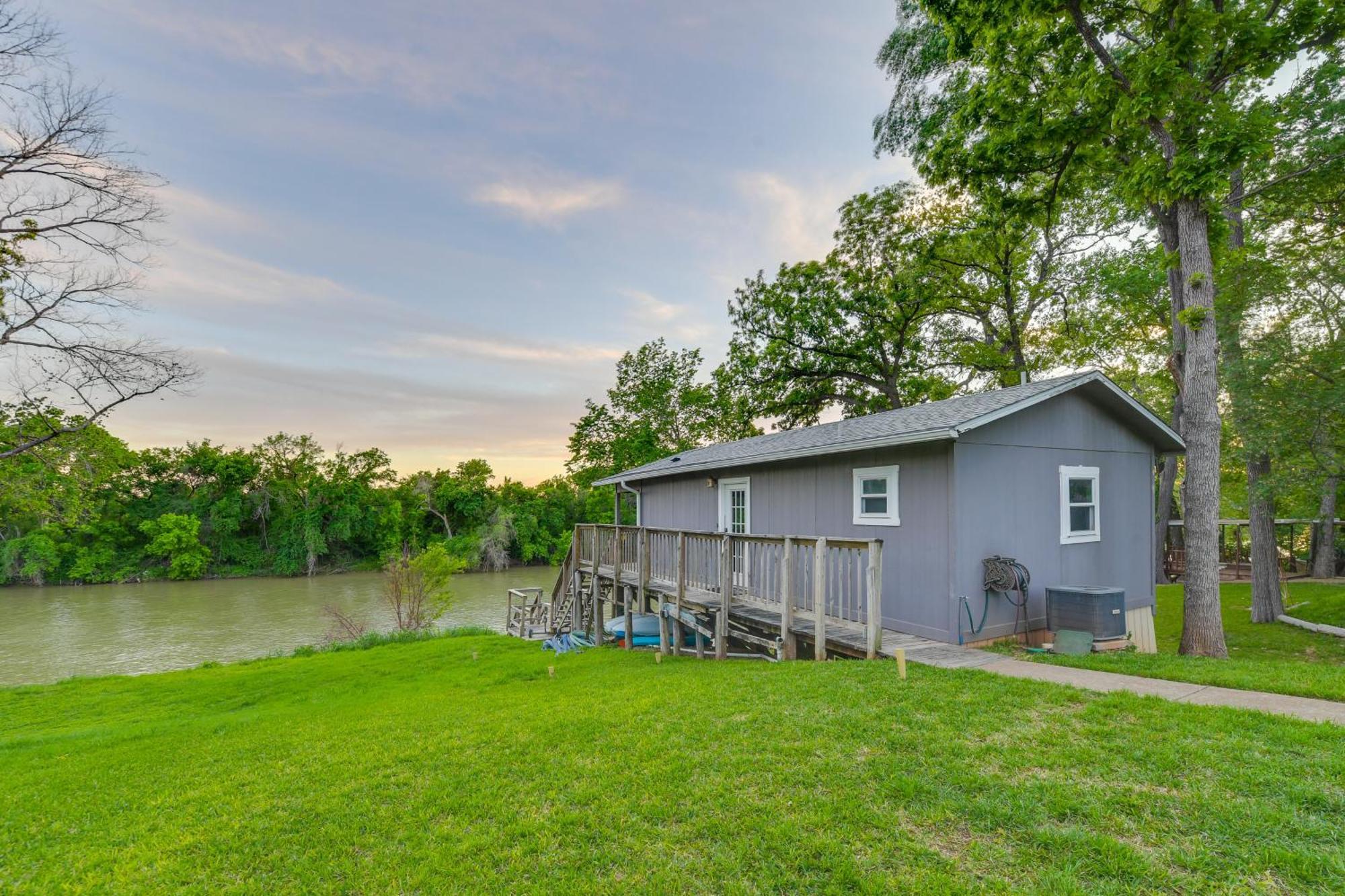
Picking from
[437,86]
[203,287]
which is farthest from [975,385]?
[203,287]

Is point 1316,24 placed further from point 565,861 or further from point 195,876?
point 195,876

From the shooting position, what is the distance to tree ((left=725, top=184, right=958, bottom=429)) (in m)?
17.7

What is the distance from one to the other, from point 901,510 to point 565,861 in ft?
19.2

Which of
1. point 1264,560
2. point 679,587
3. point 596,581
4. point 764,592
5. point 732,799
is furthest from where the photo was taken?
point 1264,560

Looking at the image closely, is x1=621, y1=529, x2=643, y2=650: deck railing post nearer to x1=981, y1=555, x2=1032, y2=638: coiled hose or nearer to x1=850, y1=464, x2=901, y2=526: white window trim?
x1=850, y1=464, x2=901, y2=526: white window trim

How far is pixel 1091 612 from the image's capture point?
653 cm

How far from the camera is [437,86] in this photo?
12273mm

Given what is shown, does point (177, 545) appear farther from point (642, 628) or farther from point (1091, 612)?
point (1091, 612)

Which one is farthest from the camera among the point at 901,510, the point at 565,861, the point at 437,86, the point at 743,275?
the point at 743,275

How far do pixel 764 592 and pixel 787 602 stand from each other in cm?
84

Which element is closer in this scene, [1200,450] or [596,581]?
[1200,450]

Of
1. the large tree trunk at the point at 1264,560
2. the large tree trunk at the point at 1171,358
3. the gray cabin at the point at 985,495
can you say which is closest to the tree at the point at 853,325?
the large tree trunk at the point at 1171,358

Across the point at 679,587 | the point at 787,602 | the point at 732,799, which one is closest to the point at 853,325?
the point at 679,587

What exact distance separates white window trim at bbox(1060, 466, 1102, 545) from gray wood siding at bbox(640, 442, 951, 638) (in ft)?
7.15
